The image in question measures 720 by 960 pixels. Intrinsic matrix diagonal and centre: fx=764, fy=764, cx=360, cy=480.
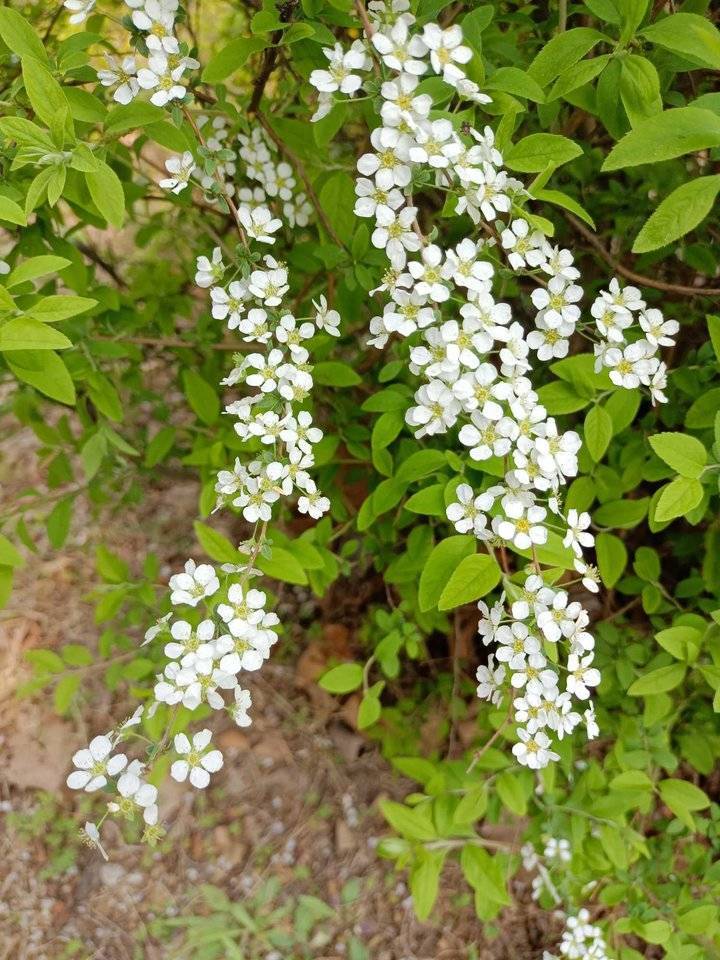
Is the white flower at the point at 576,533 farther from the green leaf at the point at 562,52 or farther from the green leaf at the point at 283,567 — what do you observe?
the green leaf at the point at 562,52

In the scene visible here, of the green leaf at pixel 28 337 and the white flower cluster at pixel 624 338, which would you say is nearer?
the green leaf at pixel 28 337

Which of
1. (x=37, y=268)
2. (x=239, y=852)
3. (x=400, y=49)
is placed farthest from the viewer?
(x=239, y=852)

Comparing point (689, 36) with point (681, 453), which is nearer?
point (689, 36)

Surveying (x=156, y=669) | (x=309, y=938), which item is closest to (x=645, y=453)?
(x=156, y=669)

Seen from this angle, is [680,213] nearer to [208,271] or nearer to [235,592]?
[208,271]

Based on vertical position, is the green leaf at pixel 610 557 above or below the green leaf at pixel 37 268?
below

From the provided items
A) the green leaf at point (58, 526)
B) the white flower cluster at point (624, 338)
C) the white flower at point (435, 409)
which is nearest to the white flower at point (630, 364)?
the white flower cluster at point (624, 338)

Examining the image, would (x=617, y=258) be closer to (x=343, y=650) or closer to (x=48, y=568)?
(x=343, y=650)

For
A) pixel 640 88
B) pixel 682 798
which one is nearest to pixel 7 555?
pixel 640 88

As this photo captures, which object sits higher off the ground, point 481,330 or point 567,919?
point 481,330
